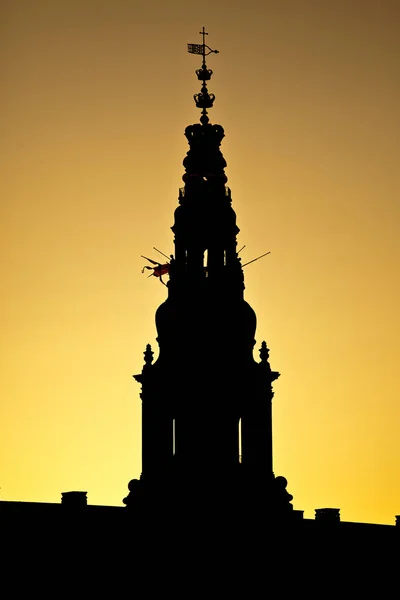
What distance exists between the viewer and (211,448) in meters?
156

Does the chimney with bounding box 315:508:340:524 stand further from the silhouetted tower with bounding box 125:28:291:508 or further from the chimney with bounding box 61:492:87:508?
the chimney with bounding box 61:492:87:508

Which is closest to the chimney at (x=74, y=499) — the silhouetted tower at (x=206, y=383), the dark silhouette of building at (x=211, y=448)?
the dark silhouette of building at (x=211, y=448)

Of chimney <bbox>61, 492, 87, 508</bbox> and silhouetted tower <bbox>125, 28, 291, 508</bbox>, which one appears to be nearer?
silhouetted tower <bbox>125, 28, 291, 508</bbox>

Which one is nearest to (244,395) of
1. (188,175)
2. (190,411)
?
(190,411)

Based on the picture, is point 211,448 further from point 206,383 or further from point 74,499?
point 74,499

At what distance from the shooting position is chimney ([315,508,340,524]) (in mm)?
160250

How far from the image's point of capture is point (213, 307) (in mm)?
158000

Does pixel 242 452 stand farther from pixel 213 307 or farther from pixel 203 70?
pixel 203 70

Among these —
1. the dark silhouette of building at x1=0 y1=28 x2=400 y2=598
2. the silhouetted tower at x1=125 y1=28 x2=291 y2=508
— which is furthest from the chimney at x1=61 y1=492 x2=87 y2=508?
the silhouetted tower at x1=125 y1=28 x2=291 y2=508

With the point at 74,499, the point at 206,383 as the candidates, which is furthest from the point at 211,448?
the point at 74,499

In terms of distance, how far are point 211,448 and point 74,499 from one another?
Answer: 1074 centimetres

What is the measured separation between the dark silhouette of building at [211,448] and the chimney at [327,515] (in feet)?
0.45

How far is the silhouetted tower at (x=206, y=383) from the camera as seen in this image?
511ft

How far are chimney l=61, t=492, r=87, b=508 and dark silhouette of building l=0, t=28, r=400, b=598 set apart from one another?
7.61 feet
